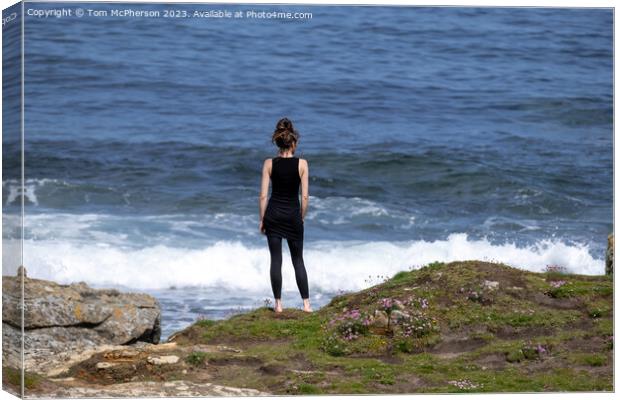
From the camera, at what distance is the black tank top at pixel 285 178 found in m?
23.5

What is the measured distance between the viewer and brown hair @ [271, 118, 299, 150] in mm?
23312

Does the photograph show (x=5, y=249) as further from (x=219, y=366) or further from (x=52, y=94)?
(x=52, y=94)

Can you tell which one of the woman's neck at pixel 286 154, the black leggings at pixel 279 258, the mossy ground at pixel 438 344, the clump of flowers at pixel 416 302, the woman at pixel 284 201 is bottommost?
the mossy ground at pixel 438 344

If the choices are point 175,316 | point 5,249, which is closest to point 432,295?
point 175,316

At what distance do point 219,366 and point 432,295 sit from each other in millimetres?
4017

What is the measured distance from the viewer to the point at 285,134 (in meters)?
23.3

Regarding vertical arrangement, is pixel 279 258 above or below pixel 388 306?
above

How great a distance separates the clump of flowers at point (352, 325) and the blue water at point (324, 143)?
3.11 m

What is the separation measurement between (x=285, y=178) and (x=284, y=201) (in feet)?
1.30

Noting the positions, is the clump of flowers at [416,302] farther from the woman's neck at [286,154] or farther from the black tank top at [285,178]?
the woman's neck at [286,154]

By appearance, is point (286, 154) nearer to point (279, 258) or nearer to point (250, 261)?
point (279, 258)

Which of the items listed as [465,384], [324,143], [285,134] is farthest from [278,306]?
[324,143]

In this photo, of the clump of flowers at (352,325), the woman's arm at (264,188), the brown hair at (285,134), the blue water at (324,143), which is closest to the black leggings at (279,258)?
the woman's arm at (264,188)

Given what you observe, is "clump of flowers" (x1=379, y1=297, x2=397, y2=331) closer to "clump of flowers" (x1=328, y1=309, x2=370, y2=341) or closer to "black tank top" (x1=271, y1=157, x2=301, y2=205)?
"clump of flowers" (x1=328, y1=309, x2=370, y2=341)
